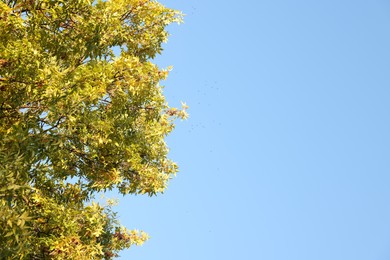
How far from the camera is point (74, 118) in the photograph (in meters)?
12.4

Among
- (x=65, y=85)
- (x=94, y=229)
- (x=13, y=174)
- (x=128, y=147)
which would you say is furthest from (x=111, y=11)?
(x=94, y=229)

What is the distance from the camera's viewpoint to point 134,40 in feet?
55.8

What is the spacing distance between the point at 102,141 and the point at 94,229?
3.01 meters

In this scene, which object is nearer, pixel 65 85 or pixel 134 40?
pixel 65 85

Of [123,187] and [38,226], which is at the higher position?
[123,187]

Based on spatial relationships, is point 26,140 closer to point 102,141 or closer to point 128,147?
point 102,141

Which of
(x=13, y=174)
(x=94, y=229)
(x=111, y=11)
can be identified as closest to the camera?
(x=13, y=174)

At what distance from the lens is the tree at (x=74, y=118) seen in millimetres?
11914

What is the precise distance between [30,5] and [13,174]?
410cm

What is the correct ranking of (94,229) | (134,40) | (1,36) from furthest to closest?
(134,40)
(94,229)
(1,36)

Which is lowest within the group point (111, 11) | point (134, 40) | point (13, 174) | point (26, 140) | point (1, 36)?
point (13, 174)

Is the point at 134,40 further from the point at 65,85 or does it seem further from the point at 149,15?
the point at 65,85

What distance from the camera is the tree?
1191 centimetres

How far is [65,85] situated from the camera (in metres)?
12.1
